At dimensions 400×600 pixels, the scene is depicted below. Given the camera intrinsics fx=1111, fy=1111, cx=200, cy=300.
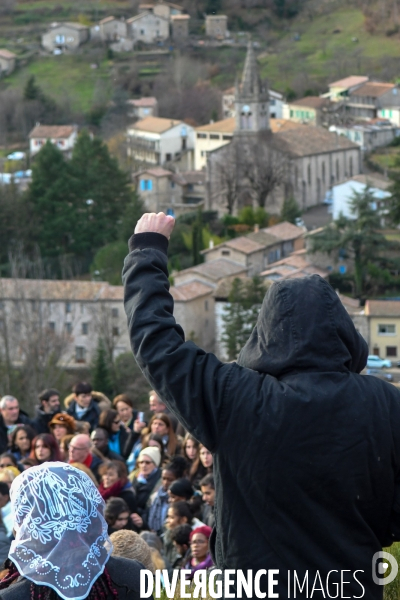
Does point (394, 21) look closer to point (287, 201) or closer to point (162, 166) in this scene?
point (162, 166)

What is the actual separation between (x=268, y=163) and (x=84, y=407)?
49.5m

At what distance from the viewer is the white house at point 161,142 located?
6353 cm

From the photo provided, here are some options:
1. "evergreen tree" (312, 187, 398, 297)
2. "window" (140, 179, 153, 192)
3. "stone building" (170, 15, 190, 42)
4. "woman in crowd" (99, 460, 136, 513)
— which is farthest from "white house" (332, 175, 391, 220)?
Result: "stone building" (170, 15, 190, 42)

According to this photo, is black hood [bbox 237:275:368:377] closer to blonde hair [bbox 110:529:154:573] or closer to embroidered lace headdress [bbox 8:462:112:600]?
embroidered lace headdress [bbox 8:462:112:600]

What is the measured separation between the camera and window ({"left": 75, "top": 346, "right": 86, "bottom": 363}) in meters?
35.4

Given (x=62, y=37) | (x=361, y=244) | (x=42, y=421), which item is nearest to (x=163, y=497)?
(x=42, y=421)

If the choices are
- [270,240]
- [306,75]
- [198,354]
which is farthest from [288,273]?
[306,75]

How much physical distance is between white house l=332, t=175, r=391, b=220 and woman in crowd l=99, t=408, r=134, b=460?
38936 millimetres

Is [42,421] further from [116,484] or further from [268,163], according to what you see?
[268,163]

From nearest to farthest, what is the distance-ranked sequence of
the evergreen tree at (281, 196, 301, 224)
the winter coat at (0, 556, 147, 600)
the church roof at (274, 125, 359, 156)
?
the winter coat at (0, 556, 147, 600) → the evergreen tree at (281, 196, 301, 224) → the church roof at (274, 125, 359, 156)

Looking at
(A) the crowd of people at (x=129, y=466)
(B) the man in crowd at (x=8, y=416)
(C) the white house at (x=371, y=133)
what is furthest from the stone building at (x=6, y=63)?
(B) the man in crowd at (x=8, y=416)

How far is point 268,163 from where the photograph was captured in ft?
184

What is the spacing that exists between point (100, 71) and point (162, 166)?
88.2ft

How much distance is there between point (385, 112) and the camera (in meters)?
69.7
